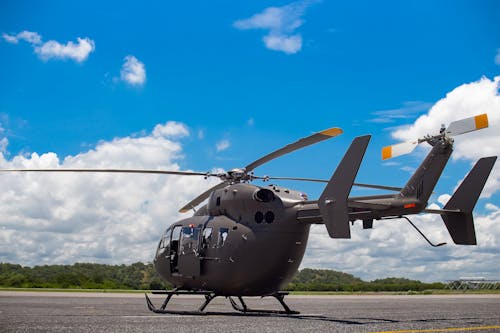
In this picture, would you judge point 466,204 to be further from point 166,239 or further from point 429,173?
point 166,239

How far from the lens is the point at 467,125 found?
1306 centimetres

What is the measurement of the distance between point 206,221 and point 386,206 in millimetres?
6431

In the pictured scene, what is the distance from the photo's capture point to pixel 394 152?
46.7 feet

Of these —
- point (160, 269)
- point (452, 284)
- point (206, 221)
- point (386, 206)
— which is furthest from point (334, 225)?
point (452, 284)

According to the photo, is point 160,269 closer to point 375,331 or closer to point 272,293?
point 272,293

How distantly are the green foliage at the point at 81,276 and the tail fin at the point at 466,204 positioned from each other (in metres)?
43.3

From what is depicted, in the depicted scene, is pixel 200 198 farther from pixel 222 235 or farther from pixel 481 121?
pixel 481 121

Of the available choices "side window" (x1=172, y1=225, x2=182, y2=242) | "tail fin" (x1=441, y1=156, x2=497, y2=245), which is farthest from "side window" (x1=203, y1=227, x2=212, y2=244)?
"tail fin" (x1=441, y1=156, x2=497, y2=245)

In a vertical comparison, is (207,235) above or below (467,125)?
below

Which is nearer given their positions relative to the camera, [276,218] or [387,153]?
[387,153]

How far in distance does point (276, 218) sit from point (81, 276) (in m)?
42.8

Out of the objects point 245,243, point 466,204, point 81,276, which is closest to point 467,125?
point 466,204

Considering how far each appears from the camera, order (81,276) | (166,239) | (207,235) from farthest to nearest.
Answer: (81,276) < (166,239) < (207,235)

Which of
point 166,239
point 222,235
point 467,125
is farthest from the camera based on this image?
point 166,239
